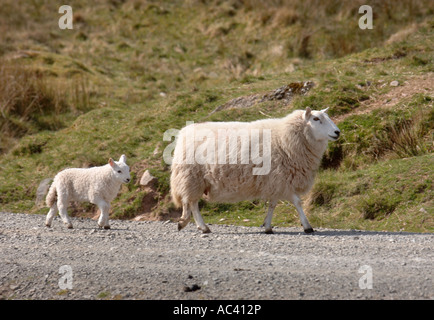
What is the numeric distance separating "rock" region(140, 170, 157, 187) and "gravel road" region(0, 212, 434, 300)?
257cm

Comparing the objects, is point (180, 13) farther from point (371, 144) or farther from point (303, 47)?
point (371, 144)

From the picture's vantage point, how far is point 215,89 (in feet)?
47.5

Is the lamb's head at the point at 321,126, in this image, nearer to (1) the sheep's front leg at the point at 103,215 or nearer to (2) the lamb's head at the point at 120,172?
(2) the lamb's head at the point at 120,172

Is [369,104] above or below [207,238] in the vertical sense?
above

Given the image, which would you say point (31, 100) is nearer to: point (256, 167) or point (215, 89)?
point (215, 89)

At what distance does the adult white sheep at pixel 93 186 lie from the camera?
881cm

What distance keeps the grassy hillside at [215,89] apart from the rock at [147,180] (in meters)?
0.11

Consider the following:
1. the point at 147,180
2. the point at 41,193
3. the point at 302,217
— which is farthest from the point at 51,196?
the point at 302,217

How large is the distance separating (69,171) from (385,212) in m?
4.83

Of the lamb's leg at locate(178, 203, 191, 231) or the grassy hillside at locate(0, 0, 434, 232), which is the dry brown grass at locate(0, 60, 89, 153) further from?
the lamb's leg at locate(178, 203, 191, 231)

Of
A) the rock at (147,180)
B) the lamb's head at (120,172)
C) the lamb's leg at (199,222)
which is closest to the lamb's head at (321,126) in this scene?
the lamb's leg at (199,222)

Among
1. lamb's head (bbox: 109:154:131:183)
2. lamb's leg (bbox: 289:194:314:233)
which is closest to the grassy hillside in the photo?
lamb's leg (bbox: 289:194:314:233)
